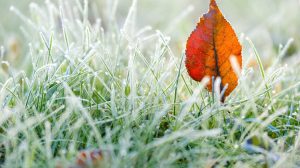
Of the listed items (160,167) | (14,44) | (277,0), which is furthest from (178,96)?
(277,0)

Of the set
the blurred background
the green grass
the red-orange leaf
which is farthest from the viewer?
the blurred background

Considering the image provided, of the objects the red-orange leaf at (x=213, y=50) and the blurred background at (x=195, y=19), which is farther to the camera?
the blurred background at (x=195, y=19)

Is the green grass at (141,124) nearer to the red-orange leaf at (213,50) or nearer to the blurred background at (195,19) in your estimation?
the red-orange leaf at (213,50)

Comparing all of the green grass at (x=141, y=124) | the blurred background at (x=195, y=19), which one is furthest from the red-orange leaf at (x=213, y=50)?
the blurred background at (x=195, y=19)

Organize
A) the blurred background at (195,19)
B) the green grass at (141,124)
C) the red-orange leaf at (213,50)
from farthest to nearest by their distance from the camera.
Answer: the blurred background at (195,19) < the red-orange leaf at (213,50) < the green grass at (141,124)

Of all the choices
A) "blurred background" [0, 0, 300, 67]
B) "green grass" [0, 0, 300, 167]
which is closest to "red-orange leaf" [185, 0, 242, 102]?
"green grass" [0, 0, 300, 167]

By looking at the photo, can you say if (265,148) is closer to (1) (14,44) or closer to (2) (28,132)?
(2) (28,132)

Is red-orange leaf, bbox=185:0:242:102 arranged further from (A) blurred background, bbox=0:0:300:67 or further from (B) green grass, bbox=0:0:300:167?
(A) blurred background, bbox=0:0:300:67
